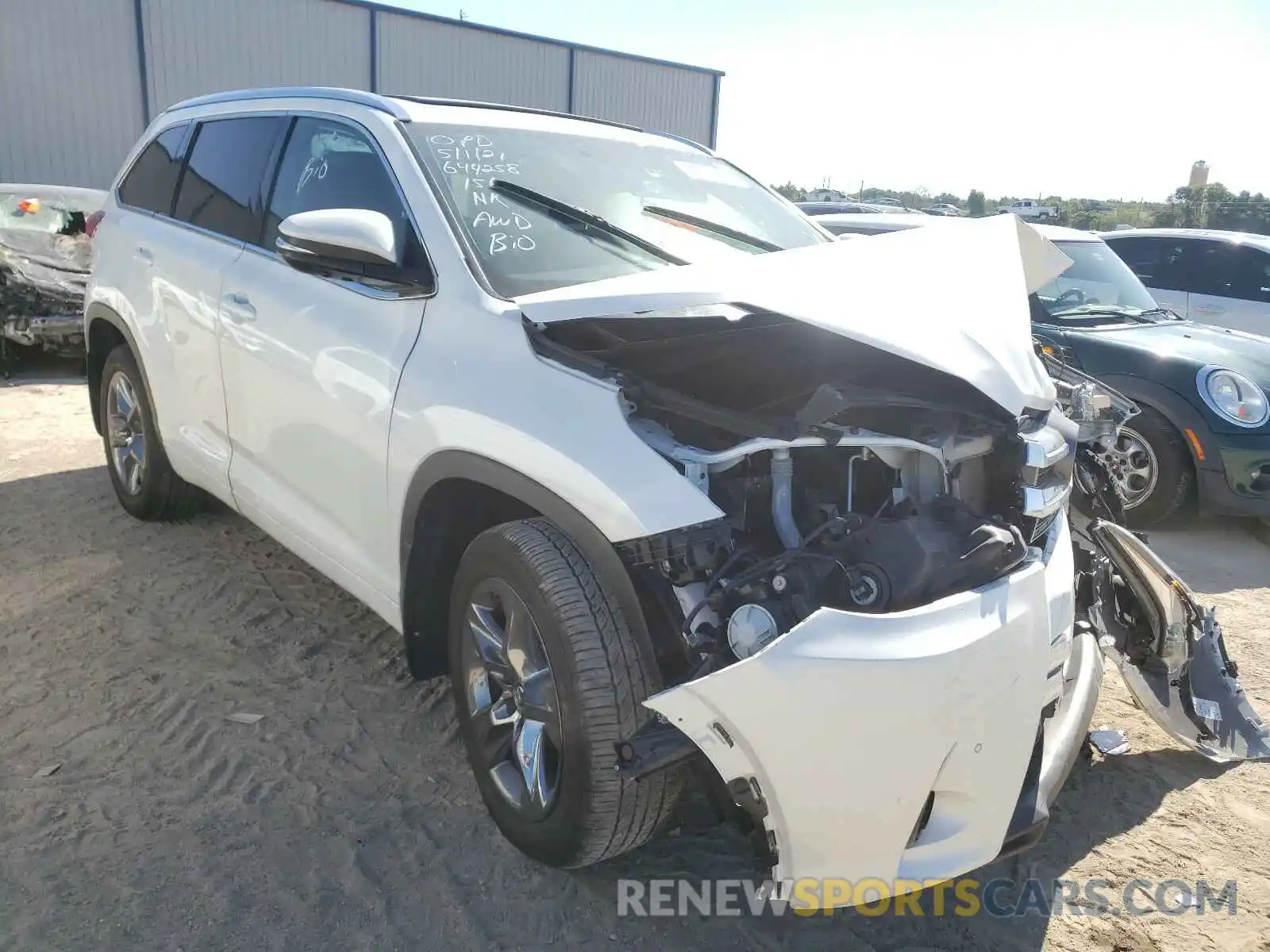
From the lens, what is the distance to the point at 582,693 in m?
2.15

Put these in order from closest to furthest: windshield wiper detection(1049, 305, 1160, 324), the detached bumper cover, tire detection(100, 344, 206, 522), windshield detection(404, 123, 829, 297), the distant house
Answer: the detached bumper cover, windshield detection(404, 123, 829, 297), tire detection(100, 344, 206, 522), windshield wiper detection(1049, 305, 1160, 324), the distant house

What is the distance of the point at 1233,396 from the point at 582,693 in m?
4.99

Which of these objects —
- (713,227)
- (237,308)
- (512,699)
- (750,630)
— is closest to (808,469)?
(750,630)

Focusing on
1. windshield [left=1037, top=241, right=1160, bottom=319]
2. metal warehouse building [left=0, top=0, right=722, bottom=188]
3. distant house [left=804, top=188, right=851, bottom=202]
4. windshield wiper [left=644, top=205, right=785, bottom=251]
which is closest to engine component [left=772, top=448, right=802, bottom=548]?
windshield wiper [left=644, top=205, right=785, bottom=251]

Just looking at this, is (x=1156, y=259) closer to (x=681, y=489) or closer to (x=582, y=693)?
(x=681, y=489)

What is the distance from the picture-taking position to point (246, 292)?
11.3ft

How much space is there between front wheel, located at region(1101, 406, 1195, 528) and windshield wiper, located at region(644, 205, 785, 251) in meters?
3.15

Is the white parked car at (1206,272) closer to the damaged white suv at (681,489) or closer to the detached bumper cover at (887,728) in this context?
the damaged white suv at (681,489)

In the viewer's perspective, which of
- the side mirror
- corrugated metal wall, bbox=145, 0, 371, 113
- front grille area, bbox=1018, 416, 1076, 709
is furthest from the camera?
corrugated metal wall, bbox=145, 0, 371, 113

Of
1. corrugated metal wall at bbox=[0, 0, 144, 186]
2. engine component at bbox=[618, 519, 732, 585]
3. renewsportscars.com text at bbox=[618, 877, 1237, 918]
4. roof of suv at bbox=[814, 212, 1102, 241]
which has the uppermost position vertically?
corrugated metal wall at bbox=[0, 0, 144, 186]

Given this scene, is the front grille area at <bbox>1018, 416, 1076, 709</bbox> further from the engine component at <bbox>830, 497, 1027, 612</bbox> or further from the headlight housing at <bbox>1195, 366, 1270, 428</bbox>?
the headlight housing at <bbox>1195, 366, 1270, 428</bbox>

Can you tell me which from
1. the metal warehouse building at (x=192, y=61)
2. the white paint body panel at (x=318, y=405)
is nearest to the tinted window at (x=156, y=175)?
the white paint body panel at (x=318, y=405)

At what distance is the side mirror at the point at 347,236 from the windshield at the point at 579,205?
239 millimetres

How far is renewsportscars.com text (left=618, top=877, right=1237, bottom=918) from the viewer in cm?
245
